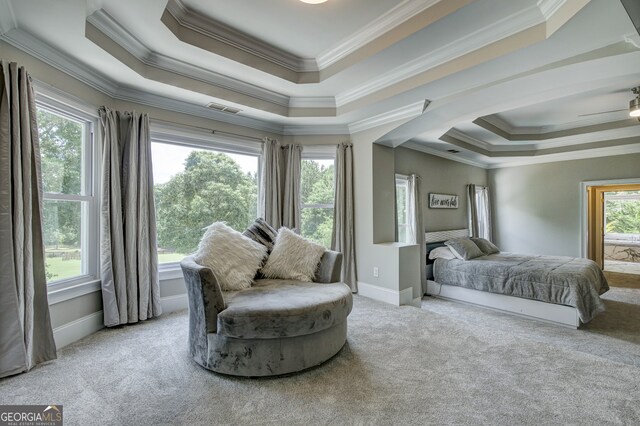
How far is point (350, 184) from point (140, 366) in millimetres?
3049

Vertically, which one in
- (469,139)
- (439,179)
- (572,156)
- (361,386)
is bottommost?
(361,386)

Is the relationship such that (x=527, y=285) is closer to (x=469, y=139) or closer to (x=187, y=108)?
(x=469, y=139)

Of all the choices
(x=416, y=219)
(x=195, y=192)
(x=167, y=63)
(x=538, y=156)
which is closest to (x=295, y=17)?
(x=167, y=63)

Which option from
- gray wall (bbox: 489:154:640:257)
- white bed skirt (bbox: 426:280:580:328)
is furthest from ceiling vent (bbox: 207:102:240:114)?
gray wall (bbox: 489:154:640:257)

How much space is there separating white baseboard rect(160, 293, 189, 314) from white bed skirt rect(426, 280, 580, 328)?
3.53 m

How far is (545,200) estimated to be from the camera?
19.9 feet

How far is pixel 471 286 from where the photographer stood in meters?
4.19

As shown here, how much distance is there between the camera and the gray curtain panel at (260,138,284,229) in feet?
13.0

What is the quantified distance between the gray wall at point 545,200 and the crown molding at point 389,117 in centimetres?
436

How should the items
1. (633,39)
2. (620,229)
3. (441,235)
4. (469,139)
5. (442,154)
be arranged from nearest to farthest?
(633,39), (469,139), (441,235), (442,154), (620,229)

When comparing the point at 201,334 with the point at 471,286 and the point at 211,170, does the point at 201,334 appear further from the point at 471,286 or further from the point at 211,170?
the point at 471,286

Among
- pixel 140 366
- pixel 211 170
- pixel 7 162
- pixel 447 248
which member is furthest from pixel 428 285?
pixel 7 162

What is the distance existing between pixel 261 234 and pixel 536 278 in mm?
3318

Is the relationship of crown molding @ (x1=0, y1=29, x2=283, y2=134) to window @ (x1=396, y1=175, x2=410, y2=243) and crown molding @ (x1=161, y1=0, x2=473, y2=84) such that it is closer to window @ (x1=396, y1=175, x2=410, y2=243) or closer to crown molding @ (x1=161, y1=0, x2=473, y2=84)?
crown molding @ (x1=161, y1=0, x2=473, y2=84)
